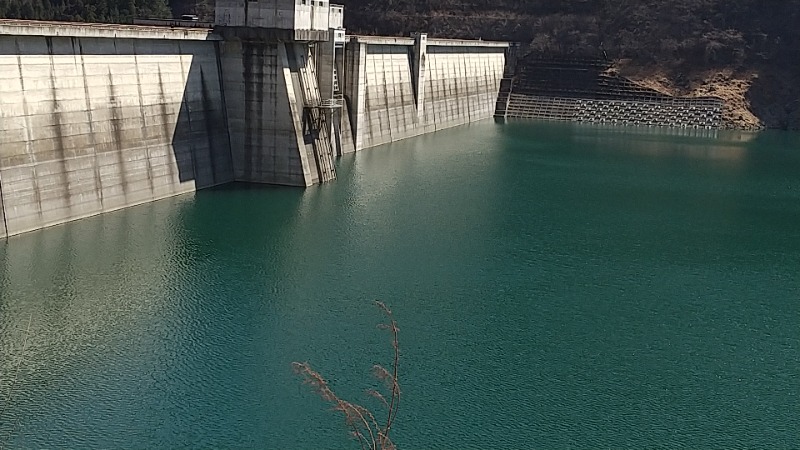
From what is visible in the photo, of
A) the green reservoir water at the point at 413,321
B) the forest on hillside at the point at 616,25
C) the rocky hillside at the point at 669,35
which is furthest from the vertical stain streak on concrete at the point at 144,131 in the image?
the forest on hillside at the point at 616,25

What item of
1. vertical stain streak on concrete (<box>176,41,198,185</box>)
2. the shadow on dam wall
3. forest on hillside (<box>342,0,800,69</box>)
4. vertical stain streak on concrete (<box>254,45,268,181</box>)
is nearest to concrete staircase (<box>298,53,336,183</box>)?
vertical stain streak on concrete (<box>254,45,268,181</box>)

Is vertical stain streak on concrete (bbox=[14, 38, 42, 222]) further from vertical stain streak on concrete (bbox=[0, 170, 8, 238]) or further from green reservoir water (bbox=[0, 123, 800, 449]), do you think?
green reservoir water (bbox=[0, 123, 800, 449])

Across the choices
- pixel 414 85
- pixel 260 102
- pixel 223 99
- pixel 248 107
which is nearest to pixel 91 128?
pixel 223 99

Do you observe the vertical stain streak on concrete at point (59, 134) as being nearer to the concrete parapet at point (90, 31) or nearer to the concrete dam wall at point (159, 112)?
the concrete dam wall at point (159, 112)

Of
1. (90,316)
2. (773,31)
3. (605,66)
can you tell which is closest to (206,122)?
(90,316)

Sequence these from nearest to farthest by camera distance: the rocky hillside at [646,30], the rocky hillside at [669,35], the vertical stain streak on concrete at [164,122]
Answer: the vertical stain streak on concrete at [164,122], the rocky hillside at [646,30], the rocky hillside at [669,35]
